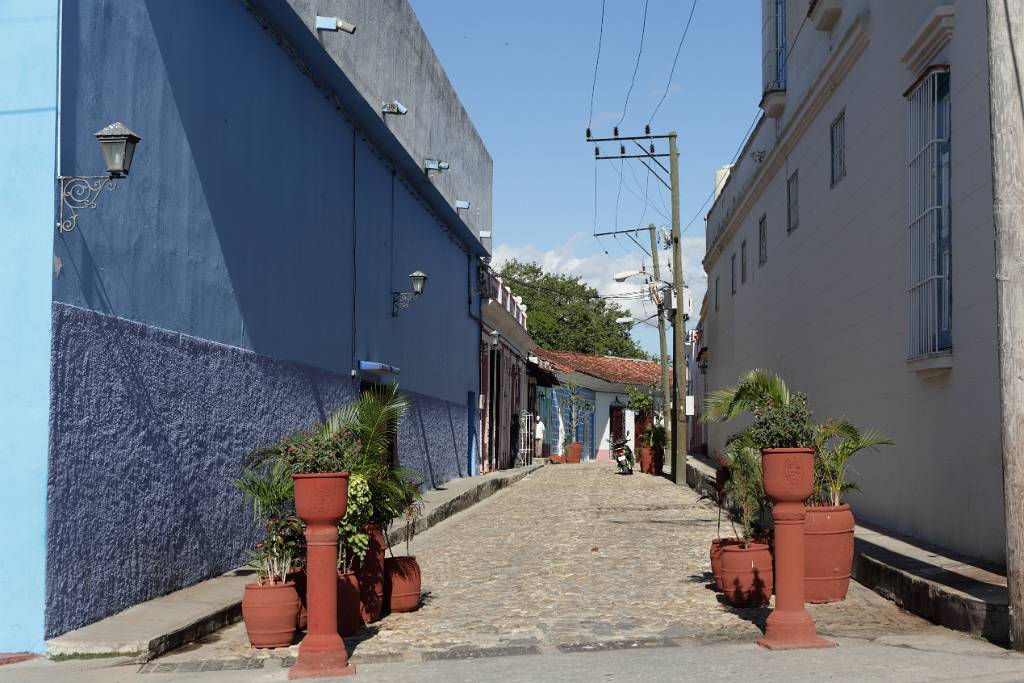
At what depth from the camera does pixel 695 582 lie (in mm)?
10008

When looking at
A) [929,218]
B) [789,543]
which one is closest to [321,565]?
[789,543]

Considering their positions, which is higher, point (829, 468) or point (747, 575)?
point (829, 468)

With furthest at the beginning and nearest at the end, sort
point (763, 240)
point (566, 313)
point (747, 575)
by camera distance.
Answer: point (566, 313), point (763, 240), point (747, 575)

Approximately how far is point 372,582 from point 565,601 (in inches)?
66.2

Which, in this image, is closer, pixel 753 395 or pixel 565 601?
pixel 565 601

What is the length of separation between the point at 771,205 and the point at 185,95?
12715 mm

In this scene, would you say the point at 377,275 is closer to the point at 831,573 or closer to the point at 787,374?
the point at 787,374

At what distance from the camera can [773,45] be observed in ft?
62.3

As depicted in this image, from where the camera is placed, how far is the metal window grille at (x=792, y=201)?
1716 cm

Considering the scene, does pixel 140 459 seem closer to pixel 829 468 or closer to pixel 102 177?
pixel 102 177

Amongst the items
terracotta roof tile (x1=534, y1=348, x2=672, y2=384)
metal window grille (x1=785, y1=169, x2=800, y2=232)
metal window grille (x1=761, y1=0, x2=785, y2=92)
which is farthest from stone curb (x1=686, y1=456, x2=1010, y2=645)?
terracotta roof tile (x1=534, y1=348, x2=672, y2=384)

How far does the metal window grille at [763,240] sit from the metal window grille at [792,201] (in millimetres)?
2160

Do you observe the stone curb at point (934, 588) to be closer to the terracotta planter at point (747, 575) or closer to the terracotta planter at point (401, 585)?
the terracotta planter at point (747, 575)

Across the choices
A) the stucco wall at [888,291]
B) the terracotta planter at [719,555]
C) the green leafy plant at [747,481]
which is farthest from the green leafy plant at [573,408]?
the green leafy plant at [747,481]
